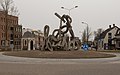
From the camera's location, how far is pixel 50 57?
35500 millimetres

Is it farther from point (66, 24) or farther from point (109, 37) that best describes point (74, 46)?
point (109, 37)

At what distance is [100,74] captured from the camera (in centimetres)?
1664

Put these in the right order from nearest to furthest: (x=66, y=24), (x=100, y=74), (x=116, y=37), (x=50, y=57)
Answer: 1. (x=100, y=74)
2. (x=50, y=57)
3. (x=66, y=24)
4. (x=116, y=37)

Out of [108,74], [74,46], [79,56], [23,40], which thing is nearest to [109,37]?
[23,40]

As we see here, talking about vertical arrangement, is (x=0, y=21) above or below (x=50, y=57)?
above

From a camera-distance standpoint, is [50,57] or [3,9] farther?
[3,9]

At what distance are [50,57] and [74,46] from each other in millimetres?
15009

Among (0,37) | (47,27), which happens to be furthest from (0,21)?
(47,27)

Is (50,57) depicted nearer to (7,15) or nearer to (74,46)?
(74,46)

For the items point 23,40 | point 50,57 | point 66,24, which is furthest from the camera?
point 23,40

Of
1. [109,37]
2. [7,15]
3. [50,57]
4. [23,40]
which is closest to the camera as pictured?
[50,57]

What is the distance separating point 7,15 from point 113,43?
161 ft

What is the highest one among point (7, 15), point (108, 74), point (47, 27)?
point (7, 15)

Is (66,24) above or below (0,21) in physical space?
below
